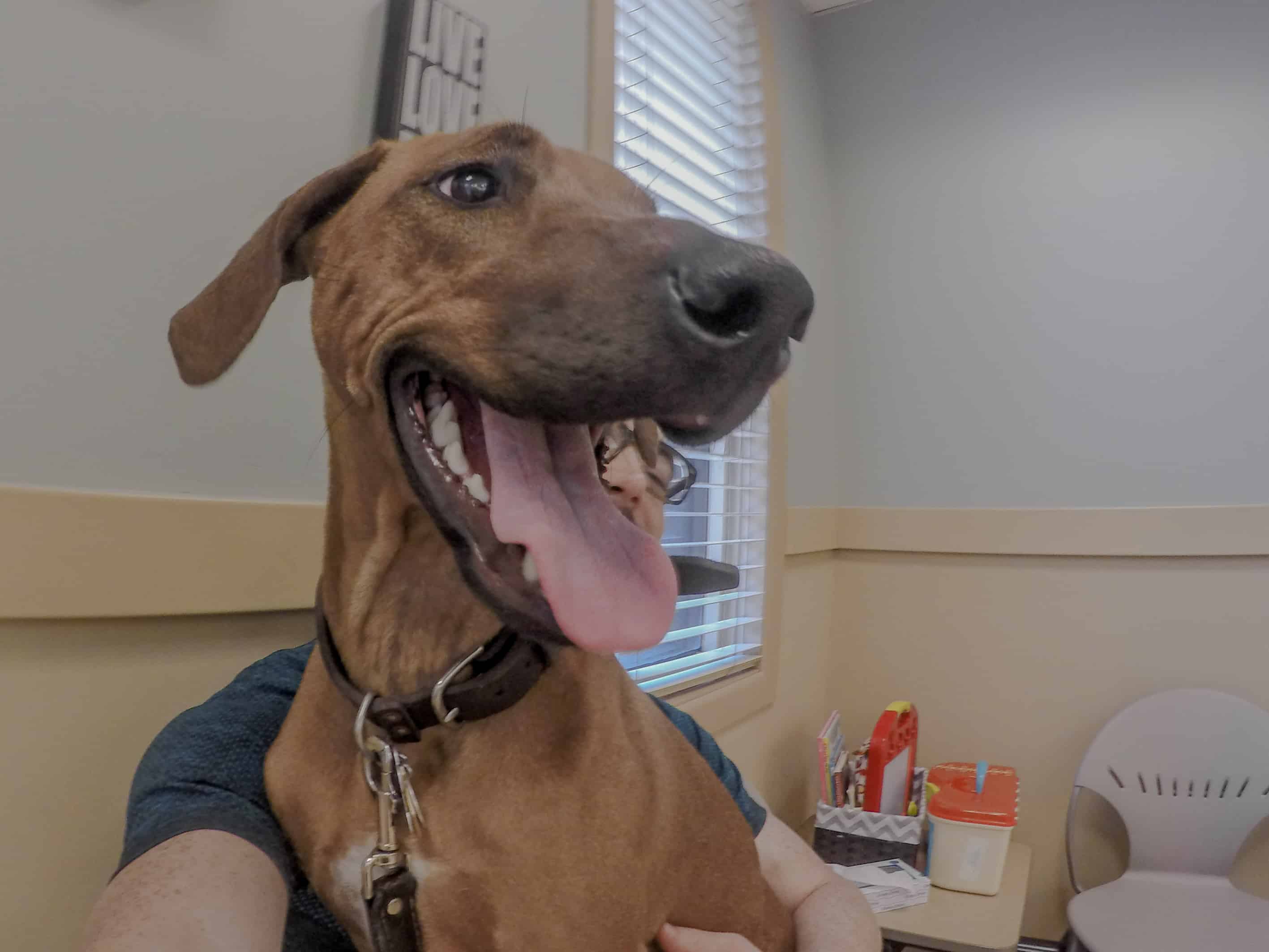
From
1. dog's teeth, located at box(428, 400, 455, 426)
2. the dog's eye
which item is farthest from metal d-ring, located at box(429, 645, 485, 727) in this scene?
the dog's eye

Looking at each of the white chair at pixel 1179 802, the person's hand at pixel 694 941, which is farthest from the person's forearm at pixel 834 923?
the white chair at pixel 1179 802

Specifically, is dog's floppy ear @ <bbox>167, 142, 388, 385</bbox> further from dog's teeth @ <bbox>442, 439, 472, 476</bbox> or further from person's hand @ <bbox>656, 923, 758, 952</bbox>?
person's hand @ <bbox>656, 923, 758, 952</bbox>

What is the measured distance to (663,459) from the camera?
1381 millimetres

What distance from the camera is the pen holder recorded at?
7.28ft

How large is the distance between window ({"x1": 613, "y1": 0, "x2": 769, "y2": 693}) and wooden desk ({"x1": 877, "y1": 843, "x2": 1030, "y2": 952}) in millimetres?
725

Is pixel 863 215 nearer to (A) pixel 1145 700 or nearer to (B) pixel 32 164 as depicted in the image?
(A) pixel 1145 700

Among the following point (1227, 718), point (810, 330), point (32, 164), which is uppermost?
point (810, 330)

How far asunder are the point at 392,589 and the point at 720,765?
722 mm

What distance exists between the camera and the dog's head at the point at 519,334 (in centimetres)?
64

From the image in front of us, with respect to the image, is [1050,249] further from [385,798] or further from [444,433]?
[385,798]

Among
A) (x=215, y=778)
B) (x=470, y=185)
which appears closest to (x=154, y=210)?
(x=470, y=185)

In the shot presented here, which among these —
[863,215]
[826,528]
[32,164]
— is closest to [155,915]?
[32,164]

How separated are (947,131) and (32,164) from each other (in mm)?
2992

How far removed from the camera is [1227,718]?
2.48 meters
